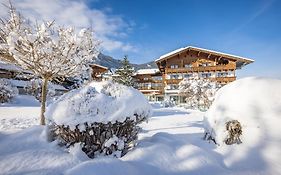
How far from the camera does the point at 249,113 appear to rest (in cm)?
501

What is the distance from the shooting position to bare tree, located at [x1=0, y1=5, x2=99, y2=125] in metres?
7.27

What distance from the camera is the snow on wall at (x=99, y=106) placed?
15.3ft

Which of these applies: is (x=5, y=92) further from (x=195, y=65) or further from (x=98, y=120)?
(x=195, y=65)

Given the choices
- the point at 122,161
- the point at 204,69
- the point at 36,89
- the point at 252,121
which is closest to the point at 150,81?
the point at 204,69

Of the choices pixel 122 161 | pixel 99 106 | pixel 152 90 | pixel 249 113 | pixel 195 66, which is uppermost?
pixel 195 66

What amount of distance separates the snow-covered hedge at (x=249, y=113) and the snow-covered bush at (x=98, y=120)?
1.86 metres

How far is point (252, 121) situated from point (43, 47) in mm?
6249

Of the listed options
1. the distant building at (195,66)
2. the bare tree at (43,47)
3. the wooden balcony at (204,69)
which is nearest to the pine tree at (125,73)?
the distant building at (195,66)

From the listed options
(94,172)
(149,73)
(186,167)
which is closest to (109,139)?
(94,172)

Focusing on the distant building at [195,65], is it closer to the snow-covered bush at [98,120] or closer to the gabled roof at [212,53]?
the gabled roof at [212,53]

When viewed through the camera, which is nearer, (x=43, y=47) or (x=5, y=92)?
(x=43, y=47)

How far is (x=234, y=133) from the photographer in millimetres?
4957

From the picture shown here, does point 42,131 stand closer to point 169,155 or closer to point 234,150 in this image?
point 169,155

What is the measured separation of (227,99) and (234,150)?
53.0 inches
